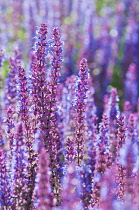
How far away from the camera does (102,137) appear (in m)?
4.40

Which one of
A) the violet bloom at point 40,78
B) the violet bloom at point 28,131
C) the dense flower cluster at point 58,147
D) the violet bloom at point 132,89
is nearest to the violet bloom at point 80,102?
the dense flower cluster at point 58,147

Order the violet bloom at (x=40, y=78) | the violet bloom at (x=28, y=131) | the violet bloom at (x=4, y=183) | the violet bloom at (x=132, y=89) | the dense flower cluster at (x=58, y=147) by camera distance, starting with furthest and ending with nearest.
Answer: the violet bloom at (x=132, y=89) < the violet bloom at (x=40, y=78) < the violet bloom at (x=28, y=131) < the violet bloom at (x=4, y=183) < the dense flower cluster at (x=58, y=147)

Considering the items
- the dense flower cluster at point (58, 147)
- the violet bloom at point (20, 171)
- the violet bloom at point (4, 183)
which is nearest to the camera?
the dense flower cluster at point (58, 147)

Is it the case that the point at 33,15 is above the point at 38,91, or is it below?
above

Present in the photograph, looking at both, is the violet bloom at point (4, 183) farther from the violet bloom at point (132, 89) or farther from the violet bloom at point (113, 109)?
the violet bloom at point (132, 89)

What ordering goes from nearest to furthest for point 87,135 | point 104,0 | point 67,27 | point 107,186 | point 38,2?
point 107,186 < point 87,135 < point 67,27 < point 38,2 < point 104,0

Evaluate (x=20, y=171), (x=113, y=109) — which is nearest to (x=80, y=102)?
(x=20, y=171)

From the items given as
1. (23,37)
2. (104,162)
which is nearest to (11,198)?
(104,162)

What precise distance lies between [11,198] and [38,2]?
29.9 feet

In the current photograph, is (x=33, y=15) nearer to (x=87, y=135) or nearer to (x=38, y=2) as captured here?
(x=38, y=2)

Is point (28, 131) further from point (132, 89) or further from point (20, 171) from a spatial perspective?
point (132, 89)

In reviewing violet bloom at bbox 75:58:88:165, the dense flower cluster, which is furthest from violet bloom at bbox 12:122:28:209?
violet bloom at bbox 75:58:88:165

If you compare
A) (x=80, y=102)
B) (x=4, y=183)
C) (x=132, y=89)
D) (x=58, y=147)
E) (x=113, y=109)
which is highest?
(x=132, y=89)

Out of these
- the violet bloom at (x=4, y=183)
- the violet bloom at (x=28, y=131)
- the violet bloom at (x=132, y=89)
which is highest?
the violet bloom at (x=132, y=89)
